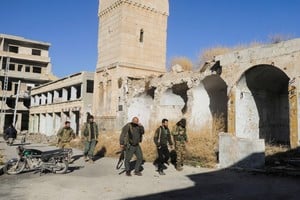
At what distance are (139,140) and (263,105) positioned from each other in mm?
10822

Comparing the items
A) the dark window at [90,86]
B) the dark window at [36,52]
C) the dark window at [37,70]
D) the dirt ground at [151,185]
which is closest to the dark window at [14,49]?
the dark window at [36,52]

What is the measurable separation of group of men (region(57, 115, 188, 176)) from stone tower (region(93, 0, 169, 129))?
1569cm

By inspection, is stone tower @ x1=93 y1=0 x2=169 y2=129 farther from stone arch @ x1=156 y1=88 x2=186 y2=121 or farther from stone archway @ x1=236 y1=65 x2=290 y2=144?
stone archway @ x1=236 y1=65 x2=290 y2=144

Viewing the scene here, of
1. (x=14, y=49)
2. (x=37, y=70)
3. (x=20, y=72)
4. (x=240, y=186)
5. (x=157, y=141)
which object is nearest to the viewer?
(x=240, y=186)

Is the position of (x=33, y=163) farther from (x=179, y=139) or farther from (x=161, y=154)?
(x=179, y=139)

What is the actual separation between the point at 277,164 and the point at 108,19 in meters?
25.0

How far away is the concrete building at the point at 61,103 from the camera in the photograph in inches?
1347

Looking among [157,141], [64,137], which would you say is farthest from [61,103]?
[157,141]

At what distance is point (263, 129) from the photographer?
18.2 metres

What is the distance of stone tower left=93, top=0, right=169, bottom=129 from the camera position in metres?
29.7

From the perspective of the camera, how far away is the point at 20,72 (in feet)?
169

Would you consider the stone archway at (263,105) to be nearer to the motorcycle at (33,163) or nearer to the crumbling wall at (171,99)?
the crumbling wall at (171,99)

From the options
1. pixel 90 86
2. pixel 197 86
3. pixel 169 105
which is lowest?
pixel 169 105

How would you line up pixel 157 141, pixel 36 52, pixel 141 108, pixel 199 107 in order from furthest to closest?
1. pixel 36 52
2. pixel 141 108
3. pixel 199 107
4. pixel 157 141
